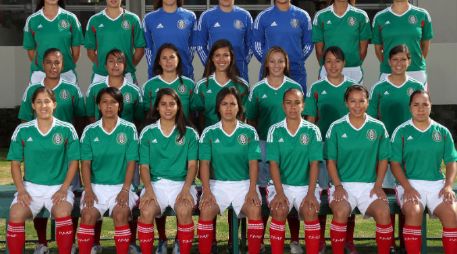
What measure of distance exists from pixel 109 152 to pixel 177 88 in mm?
826

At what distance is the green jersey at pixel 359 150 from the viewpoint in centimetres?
520

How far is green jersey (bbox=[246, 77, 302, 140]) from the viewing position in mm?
5773

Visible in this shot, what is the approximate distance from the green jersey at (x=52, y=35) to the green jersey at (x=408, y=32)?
2507 millimetres

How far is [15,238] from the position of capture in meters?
4.95

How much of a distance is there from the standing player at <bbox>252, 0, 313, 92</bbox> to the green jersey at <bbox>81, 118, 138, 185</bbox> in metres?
1.44

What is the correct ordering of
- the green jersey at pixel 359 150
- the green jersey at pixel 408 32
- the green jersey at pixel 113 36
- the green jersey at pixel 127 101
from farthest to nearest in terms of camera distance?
the green jersey at pixel 113 36
the green jersey at pixel 408 32
the green jersey at pixel 127 101
the green jersey at pixel 359 150

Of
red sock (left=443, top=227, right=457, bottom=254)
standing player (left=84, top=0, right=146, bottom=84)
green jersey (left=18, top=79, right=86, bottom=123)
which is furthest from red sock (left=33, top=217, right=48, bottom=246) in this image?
red sock (left=443, top=227, right=457, bottom=254)

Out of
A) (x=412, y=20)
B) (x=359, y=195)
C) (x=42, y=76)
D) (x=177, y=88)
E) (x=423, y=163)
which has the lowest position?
(x=359, y=195)

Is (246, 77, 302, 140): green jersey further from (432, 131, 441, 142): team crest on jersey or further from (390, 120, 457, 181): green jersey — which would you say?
(432, 131, 441, 142): team crest on jersey

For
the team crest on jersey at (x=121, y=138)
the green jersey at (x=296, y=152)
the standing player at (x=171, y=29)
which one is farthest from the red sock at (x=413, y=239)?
the standing player at (x=171, y=29)

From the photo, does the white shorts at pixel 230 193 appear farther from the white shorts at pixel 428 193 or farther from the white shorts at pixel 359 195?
the white shorts at pixel 428 193

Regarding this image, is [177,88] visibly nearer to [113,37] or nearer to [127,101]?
[127,101]

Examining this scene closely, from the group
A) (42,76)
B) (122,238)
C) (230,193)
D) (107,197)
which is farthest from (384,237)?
(42,76)

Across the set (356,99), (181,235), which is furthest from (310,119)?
(181,235)
